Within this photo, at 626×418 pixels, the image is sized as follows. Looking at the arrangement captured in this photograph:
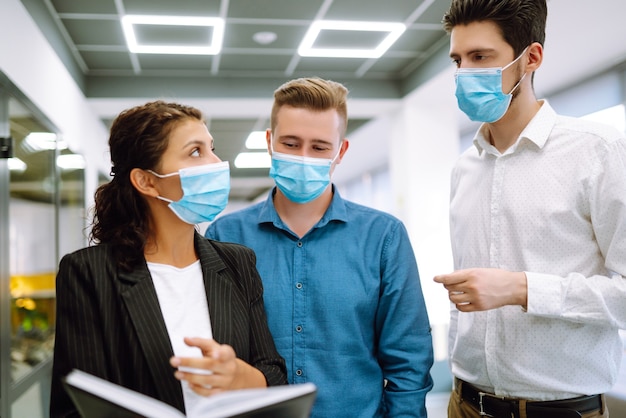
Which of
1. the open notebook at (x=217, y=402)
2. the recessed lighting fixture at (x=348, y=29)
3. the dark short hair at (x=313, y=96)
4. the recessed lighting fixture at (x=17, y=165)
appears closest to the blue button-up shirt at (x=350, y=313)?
the dark short hair at (x=313, y=96)

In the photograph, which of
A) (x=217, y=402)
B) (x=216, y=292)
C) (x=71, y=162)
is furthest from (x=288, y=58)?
(x=217, y=402)

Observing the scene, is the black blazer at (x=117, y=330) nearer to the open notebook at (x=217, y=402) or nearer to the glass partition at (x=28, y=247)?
the open notebook at (x=217, y=402)

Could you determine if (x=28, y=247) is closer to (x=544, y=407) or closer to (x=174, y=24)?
(x=174, y=24)

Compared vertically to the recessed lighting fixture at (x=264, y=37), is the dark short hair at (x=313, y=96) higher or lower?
lower

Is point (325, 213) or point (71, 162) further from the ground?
point (71, 162)

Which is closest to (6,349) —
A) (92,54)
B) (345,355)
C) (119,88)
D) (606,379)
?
(345,355)

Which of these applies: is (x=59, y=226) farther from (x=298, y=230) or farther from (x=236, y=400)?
(x=236, y=400)

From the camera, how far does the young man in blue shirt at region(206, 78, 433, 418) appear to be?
4.72 ft

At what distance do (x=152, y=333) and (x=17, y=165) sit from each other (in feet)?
6.91

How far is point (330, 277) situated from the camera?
148cm

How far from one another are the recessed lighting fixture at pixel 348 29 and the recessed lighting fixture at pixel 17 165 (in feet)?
7.59

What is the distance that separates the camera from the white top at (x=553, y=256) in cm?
138

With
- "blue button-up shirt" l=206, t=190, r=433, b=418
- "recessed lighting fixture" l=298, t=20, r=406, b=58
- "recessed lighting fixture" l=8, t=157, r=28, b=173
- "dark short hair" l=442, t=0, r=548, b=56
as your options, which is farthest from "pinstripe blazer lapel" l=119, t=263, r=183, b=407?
"recessed lighting fixture" l=298, t=20, r=406, b=58

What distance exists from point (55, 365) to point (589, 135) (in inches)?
54.8
